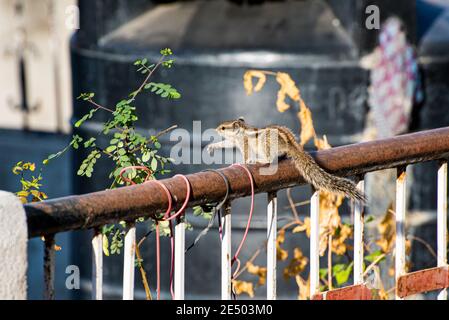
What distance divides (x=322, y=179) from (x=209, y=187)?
1.70 ft

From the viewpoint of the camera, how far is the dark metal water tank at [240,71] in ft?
22.1

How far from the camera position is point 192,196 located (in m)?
2.92

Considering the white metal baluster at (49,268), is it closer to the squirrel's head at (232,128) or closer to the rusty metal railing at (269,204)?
the rusty metal railing at (269,204)

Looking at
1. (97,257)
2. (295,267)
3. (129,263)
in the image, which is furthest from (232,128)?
(97,257)

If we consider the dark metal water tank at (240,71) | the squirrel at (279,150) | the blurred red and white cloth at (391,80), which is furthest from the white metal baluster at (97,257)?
the blurred red and white cloth at (391,80)

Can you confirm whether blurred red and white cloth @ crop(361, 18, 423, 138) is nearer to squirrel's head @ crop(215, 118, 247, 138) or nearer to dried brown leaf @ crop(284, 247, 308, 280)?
dried brown leaf @ crop(284, 247, 308, 280)

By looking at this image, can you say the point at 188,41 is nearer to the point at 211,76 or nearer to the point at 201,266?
the point at 211,76

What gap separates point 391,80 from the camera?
6.83m

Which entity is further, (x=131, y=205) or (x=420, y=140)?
(x=420, y=140)

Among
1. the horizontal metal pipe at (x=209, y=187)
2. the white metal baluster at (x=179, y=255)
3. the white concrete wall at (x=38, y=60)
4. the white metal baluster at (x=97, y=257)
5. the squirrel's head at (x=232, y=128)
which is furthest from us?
the white concrete wall at (x=38, y=60)

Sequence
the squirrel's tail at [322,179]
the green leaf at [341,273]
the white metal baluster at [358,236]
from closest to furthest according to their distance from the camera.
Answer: the squirrel's tail at [322,179]
the white metal baluster at [358,236]
the green leaf at [341,273]

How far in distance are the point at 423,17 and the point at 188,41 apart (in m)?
1.72

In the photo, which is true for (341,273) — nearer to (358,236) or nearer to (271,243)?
(358,236)
